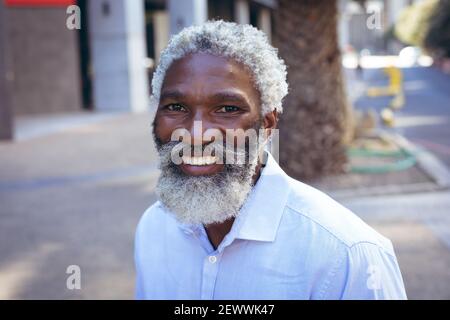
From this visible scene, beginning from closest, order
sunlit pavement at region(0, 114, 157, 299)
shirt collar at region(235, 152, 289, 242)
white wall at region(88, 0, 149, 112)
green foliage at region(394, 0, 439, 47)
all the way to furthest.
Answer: shirt collar at region(235, 152, 289, 242), sunlit pavement at region(0, 114, 157, 299), white wall at region(88, 0, 149, 112), green foliage at region(394, 0, 439, 47)

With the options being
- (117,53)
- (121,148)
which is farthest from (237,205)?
(117,53)

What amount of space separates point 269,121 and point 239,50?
266 millimetres

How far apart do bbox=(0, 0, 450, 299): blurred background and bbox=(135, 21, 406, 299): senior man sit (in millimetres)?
2993

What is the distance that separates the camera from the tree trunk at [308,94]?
8320mm

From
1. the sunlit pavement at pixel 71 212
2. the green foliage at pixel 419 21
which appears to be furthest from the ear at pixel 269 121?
the green foliage at pixel 419 21

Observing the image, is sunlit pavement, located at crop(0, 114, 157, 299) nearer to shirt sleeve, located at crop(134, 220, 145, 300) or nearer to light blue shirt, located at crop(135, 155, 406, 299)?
shirt sleeve, located at crop(134, 220, 145, 300)

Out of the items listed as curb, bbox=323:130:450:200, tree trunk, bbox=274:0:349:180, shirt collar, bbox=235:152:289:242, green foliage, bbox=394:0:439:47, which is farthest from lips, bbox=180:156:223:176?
green foliage, bbox=394:0:439:47

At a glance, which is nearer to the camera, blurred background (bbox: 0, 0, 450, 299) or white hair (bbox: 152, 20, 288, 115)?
white hair (bbox: 152, 20, 288, 115)

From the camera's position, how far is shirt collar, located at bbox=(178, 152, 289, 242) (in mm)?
1843

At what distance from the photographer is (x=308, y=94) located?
27.3 feet

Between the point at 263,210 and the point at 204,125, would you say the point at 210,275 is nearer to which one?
the point at 263,210

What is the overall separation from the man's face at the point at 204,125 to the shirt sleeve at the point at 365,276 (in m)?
0.38

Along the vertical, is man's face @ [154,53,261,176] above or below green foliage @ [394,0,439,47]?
below
